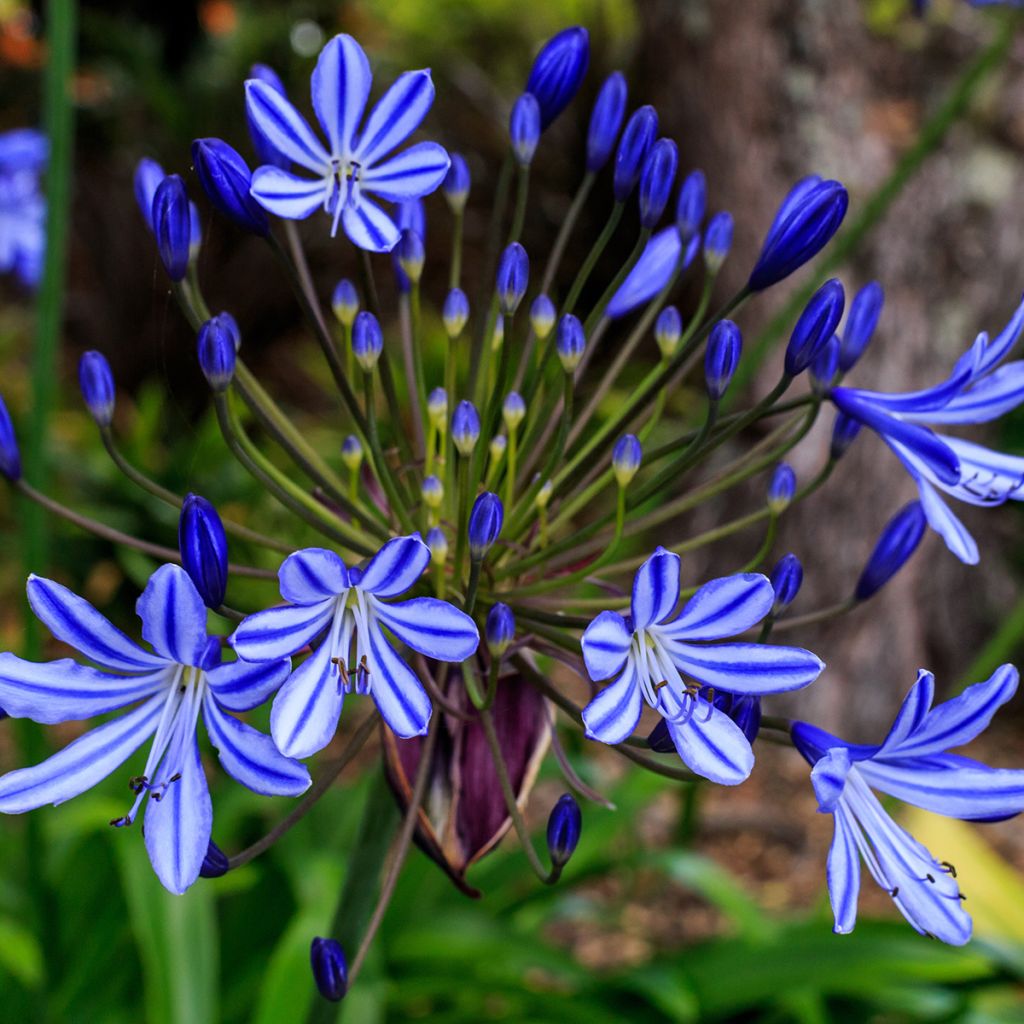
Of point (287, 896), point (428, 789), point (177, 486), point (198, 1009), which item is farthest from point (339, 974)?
point (177, 486)

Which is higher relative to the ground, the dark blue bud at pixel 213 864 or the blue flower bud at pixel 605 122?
the blue flower bud at pixel 605 122

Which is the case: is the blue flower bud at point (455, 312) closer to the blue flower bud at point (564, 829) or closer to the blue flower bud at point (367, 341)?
the blue flower bud at point (367, 341)

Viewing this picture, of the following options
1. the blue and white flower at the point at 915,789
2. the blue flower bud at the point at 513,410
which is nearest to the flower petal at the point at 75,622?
the blue flower bud at the point at 513,410

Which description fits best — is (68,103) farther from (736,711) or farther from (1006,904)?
(1006,904)

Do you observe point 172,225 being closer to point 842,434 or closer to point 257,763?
point 257,763

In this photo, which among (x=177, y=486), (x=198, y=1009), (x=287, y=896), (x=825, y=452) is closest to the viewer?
(x=198, y=1009)
